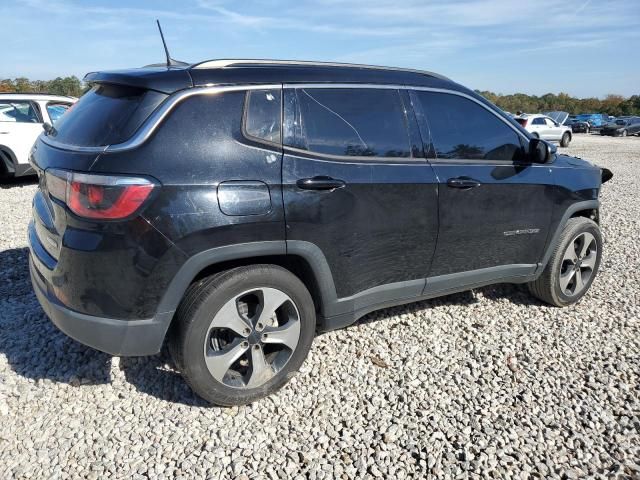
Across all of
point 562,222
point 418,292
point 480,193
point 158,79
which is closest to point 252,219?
point 158,79

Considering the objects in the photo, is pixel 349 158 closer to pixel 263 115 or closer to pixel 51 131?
pixel 263 115

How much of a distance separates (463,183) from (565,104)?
2595 inches

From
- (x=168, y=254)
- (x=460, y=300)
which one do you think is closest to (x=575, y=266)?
(x=460, y=300)

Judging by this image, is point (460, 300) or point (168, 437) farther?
point (460, 300)

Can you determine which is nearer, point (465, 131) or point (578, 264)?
point (465, 131)

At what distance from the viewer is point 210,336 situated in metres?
2.67

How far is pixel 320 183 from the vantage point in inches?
107

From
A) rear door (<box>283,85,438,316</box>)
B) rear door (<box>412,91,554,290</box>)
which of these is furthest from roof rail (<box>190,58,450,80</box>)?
rear door (<box>412,91,554,290</box>)

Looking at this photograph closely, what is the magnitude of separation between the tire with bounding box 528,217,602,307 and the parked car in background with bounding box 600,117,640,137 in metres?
36.0

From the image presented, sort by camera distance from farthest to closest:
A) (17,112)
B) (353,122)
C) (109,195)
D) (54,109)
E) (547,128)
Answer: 1. (547,128)
2. (54,109)
3. (17,112)
4. (353,122)
5. (109,195)

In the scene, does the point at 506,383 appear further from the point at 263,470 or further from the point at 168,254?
the point at 168,254

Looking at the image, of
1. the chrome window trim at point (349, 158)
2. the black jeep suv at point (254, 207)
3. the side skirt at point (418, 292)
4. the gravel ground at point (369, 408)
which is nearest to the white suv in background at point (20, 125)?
the gravel ground at point (369, 408)

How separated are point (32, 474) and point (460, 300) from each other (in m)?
3.28

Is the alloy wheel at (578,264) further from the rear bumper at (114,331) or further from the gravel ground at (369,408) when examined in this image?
the rear bumper at (114,331)
